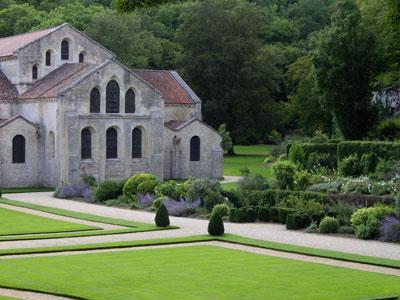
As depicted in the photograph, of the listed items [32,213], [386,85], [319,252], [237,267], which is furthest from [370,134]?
[237,267]

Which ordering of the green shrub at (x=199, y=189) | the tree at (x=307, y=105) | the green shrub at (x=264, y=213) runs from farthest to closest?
the tree at (x=307, y=105), the green shrub at (x=199, y=189), the green shrub at (x=264, y=213)

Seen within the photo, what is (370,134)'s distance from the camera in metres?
54.2

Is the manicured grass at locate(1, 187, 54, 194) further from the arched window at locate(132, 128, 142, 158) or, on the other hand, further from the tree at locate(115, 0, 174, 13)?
the tree at locate(115, 0, 174, 13)

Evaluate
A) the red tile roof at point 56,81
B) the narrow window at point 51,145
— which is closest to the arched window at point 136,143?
the red tile roof at point 56,81

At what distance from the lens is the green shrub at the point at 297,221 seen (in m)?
32.7

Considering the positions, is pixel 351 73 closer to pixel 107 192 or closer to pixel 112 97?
pixel 112 97

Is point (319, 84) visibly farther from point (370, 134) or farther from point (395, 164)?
point (395, 164)

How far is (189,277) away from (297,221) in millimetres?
12380

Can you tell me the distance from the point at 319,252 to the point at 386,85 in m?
33.8

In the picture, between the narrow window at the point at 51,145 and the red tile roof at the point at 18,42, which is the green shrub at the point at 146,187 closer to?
the narrow window at the point at 51,145

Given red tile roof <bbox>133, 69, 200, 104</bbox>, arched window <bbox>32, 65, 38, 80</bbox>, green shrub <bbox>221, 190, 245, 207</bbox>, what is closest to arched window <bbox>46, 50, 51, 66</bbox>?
arched window <bbox>32, 65, 38, 80</bbox>

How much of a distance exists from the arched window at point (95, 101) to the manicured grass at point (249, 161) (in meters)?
12.7

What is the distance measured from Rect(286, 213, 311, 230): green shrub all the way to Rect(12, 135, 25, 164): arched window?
26.7 m

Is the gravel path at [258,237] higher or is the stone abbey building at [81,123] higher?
the stone abbey building at [81,123]
